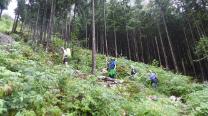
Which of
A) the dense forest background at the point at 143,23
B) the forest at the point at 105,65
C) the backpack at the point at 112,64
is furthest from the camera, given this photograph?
the dense forest background at the point at 143,23

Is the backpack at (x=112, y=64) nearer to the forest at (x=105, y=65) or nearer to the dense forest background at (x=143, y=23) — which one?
the forest at (x=105, y=65)

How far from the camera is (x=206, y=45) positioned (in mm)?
31609

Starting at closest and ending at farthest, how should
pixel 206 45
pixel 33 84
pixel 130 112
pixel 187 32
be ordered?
→ pixel 33 84 < pixel 130 112 < pixel 206 45 < pixel 187 32

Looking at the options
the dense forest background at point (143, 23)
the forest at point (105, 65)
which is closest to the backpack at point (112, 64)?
the forest at point (105, 65)

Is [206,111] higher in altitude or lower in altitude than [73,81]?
lower

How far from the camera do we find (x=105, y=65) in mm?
31188

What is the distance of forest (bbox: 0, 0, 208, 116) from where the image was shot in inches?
336

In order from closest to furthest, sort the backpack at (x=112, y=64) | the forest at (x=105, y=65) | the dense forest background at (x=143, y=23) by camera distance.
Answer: the forest at (x=105, y=65) → the backpack at (x=112, y=64) → the dense forest background at (x=143, y=23)

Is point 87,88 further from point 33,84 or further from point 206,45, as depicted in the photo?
point 206,45

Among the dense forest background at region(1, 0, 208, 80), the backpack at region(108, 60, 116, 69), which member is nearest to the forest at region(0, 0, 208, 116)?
the dense forest background at region(1, 0, 208, 80)

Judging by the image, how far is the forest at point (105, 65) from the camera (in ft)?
28.0

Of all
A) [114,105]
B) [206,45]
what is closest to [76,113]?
[114,105]

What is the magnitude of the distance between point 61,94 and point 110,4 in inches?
1714

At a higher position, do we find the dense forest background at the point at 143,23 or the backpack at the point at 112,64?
the dense forest background at the point at 143,23
